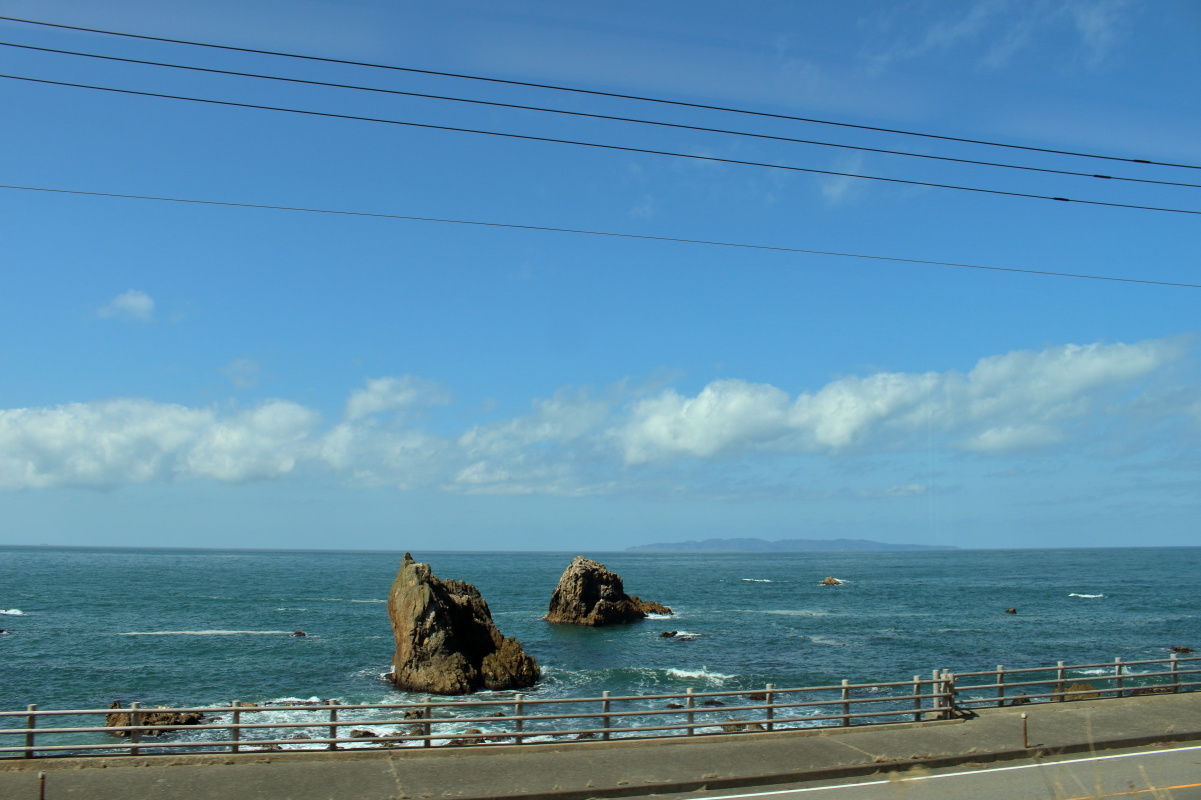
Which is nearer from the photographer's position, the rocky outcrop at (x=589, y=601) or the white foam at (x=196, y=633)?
the white foam at (x=196, y=633)

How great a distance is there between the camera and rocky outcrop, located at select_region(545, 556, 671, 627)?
2870 inches

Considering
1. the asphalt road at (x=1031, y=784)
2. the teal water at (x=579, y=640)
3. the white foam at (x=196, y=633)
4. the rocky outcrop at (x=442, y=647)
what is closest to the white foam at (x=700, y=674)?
the teal water at (x=579, y=640)

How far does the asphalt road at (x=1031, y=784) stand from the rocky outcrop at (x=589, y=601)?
5810cm

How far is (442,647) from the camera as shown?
42.7 metres

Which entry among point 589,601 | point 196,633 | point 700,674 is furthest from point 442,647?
point 196,633

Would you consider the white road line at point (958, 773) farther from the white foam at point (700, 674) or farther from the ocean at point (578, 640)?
the white foam at point (700, 674)

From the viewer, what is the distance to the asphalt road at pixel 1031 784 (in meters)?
14.1

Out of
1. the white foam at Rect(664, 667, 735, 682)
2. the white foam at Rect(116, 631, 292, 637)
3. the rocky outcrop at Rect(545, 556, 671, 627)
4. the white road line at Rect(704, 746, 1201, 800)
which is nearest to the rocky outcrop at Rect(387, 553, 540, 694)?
the white foam at Rect(664, 667, 735, 682)

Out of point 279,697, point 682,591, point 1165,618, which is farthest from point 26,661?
point 1165,618

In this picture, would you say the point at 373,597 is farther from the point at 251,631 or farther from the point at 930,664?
the point at 930,664

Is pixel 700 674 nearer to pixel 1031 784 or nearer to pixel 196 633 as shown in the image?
pixel 1031 784

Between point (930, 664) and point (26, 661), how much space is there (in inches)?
2381

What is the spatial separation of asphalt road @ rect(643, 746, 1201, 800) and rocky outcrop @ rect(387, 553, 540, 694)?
30.2 m

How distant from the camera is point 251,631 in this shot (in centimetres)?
6812
